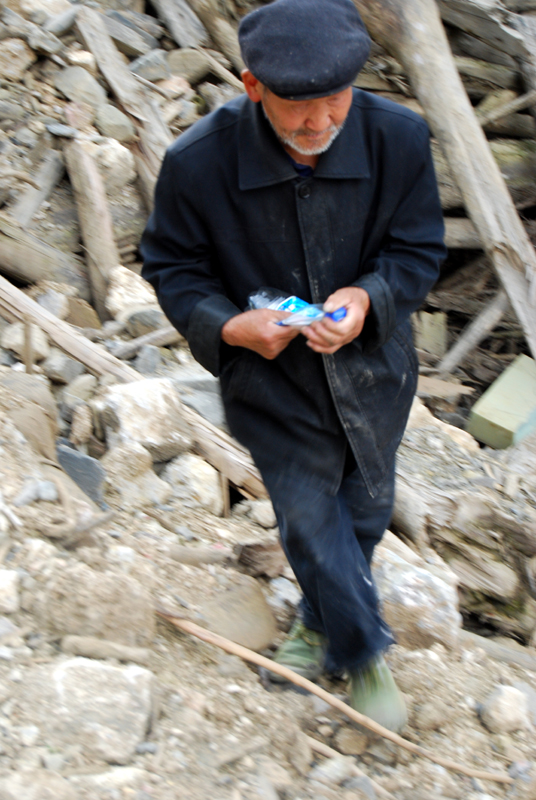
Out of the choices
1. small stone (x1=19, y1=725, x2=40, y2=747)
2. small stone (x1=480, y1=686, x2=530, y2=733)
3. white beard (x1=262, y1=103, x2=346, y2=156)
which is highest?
white beard (x1=262, y1=103, x2=346, y2=156)

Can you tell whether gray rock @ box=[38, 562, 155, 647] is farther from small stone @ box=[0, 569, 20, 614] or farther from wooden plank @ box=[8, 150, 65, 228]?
wooden plank @ box=[8, 150, 65, 228]

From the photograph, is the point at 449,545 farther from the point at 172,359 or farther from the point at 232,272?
the point at 232,272

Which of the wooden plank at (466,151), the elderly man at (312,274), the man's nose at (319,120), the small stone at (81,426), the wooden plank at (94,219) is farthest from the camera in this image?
the wooden plank at (466,151)

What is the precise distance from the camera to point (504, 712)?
8.25 feet

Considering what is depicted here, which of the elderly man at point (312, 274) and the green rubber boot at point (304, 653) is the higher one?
→ the elderly man at point (312, 274)

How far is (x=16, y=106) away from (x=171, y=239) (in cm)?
365

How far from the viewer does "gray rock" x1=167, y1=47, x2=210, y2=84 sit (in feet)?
19.8

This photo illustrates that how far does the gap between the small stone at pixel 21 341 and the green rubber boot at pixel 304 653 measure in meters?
1.80

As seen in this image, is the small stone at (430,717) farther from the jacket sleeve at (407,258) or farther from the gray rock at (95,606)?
the jacket sleeve at (407,258)

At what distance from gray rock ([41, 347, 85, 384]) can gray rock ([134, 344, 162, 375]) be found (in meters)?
0.41

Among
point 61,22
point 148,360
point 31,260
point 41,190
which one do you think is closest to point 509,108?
point 61,22

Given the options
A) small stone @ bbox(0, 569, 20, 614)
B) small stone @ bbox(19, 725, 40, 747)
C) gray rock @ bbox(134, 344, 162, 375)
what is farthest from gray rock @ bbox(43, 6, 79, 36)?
small stone @ bbox(19, 725, 40, 747)

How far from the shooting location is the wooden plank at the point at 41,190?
15.0 ft

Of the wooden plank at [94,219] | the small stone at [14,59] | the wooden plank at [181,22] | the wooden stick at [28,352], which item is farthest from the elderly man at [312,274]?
the wooden plank at [181,22]
